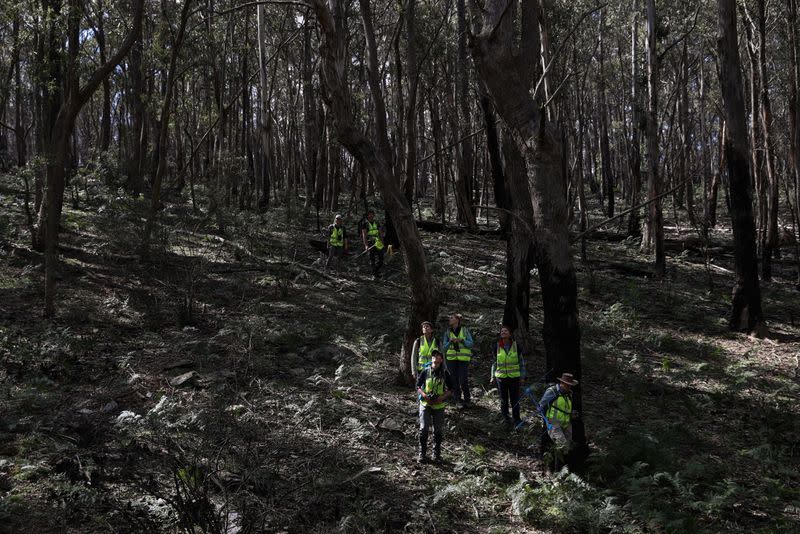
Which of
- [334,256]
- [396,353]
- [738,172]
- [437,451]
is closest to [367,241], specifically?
[334,256]

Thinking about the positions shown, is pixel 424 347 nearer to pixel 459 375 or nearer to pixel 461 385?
pixel 459 375

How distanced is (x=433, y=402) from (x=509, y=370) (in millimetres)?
Result: 1576

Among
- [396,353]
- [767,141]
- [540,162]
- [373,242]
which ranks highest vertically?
[767,141]

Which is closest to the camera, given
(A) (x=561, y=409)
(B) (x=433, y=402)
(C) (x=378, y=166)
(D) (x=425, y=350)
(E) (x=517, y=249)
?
(A) (x=561, y=409)

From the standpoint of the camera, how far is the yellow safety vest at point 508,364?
8.91 m

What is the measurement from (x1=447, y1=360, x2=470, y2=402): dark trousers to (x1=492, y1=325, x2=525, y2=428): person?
2.21 feet

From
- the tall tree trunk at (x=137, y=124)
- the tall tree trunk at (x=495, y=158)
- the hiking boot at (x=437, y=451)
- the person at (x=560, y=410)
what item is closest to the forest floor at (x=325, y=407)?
the hiking boot at (x=437, y=451)

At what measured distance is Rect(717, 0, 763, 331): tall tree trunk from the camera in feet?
43.0

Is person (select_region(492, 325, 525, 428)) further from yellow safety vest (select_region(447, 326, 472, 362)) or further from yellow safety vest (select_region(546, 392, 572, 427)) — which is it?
yellow safety vest (select_region(546, 392, 572, 427))

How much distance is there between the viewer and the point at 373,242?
1577 centimetres

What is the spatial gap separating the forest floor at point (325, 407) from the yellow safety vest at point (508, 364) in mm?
778

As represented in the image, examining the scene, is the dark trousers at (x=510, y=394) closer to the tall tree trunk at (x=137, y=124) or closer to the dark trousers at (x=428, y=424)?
the dark trousers at (x=428, y=424)

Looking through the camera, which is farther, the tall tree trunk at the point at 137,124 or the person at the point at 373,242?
the tall tree trunk at the point at 137,124

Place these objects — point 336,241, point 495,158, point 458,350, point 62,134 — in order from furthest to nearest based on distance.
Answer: point 336,241, point 495,158, point 62,134, point 458,350
